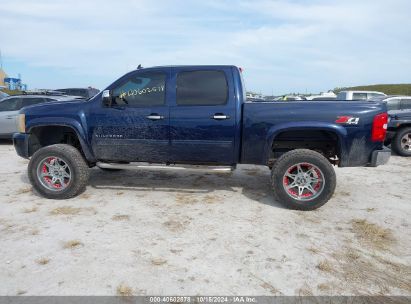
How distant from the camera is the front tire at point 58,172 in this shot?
4711 millimetres

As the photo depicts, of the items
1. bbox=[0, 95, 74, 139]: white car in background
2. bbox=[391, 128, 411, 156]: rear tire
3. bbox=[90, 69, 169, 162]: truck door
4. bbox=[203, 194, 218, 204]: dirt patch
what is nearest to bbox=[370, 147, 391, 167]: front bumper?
bbox=[203, 194, 218, 204]: dirt patch

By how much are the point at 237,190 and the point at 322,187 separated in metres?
1.44

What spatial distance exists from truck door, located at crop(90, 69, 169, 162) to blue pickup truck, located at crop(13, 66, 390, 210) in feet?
0.05

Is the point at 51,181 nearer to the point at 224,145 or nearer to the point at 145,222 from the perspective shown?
the point at 145,222

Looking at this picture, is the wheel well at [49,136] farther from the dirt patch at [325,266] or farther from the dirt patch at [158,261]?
the dirt patch at [325,266]

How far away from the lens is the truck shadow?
5.18 metres

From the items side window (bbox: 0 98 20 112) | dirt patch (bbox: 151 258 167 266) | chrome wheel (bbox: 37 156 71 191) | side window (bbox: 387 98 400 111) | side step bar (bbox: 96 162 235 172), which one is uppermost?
side window (bbox: 387 98 400 111)

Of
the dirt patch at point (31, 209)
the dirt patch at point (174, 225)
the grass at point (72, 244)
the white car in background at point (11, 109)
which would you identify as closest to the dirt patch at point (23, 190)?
the dirt patch at point (31, 209)

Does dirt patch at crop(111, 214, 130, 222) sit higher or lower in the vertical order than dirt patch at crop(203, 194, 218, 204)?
lower

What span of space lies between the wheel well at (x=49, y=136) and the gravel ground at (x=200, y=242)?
2.54 feet

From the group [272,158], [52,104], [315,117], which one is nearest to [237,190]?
[272,158]

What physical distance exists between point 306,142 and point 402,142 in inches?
203

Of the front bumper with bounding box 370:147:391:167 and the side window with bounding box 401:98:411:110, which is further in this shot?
the side window with bounding box 401:98:411:110

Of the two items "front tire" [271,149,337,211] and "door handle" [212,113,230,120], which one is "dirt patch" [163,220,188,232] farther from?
"door handle" [212,113,230,120]
